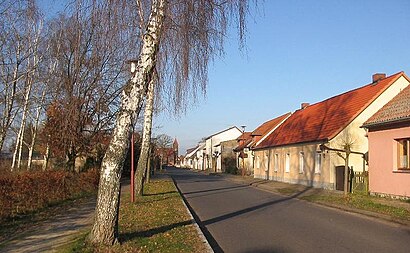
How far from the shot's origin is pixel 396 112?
19.9 metres

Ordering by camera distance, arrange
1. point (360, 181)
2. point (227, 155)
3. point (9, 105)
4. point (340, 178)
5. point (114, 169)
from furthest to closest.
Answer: point (227, 155)
point (340, 178)
point (360, 181)
point (9, 105)
point (114, 169)

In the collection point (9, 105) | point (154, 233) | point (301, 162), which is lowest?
point (154, 233)

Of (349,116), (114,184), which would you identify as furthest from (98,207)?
(349,116)

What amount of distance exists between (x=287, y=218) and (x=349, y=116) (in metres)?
15.3

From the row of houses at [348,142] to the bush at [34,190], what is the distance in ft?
39.5

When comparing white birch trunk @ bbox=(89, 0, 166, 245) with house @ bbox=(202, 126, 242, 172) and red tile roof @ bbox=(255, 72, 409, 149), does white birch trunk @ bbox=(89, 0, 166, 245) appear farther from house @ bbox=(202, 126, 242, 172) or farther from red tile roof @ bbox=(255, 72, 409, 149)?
house @ bbox=(202, 126, 242, 172)

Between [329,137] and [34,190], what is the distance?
17.7m

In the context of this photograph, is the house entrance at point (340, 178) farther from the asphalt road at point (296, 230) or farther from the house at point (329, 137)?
the asphalt road at point (296, 230)

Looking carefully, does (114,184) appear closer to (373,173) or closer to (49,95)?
(373,173)

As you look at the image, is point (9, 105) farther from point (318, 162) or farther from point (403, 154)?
point (318, 162)

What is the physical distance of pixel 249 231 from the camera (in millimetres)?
11039

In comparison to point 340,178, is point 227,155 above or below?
above

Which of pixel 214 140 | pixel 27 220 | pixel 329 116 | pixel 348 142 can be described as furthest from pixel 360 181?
pixel 214 140

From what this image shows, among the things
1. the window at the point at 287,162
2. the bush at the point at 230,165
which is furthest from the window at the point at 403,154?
the bush at the point at 230,165
